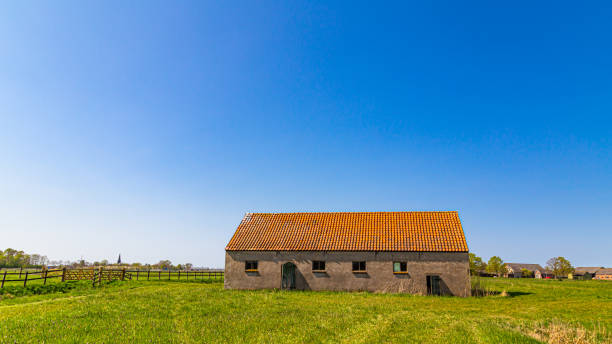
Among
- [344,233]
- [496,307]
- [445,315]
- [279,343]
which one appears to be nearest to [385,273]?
[344,233]

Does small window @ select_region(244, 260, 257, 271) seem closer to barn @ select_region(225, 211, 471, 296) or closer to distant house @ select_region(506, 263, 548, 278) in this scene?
barn @ select_region(225, 211, 471, 296)

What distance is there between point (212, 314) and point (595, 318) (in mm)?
16516

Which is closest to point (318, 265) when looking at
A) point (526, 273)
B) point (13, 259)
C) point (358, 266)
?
point (358, 266)

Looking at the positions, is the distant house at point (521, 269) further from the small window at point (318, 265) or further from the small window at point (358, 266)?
the small window at point (318, 265)

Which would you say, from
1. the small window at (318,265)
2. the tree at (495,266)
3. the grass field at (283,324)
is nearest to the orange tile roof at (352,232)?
the small window at (318,265)

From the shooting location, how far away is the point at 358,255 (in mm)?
26203

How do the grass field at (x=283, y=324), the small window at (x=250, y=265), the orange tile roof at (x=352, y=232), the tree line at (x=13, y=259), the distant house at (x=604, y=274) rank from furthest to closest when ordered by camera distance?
the distant house at (x=604, y=274)
the tree line at (x=13, y=259)
the small window at (x=250, y=265)
the orange tile roof at (x=352, y=232)
the grass field at (x=283, y=324)

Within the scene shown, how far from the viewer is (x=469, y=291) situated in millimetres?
24328

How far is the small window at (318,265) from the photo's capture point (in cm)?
2665

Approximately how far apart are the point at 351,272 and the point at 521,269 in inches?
4624

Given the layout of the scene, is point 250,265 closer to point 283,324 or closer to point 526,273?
point 283,324

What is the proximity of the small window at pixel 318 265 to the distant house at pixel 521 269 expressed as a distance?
108361 millimetres

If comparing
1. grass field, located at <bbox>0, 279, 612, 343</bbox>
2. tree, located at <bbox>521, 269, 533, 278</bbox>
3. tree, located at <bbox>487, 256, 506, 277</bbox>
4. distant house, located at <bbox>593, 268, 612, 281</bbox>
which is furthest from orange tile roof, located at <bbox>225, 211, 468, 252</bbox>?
distant house, located at <bbox>593, 268, 612, 281</bbox>

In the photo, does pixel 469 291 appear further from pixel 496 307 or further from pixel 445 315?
pixel 445 315
